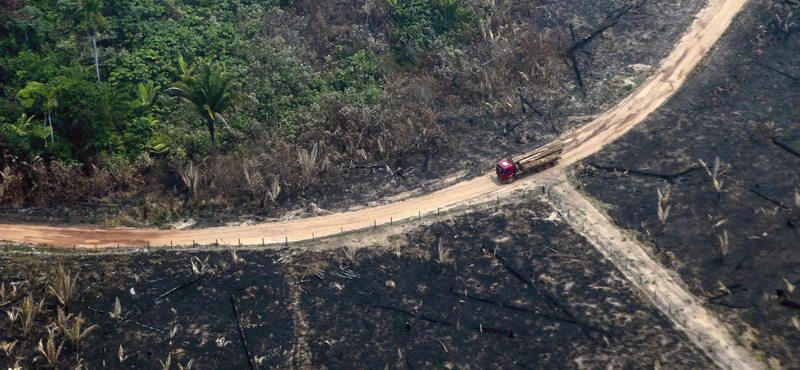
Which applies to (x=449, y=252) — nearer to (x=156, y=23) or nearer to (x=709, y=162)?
(x=709, y=162)

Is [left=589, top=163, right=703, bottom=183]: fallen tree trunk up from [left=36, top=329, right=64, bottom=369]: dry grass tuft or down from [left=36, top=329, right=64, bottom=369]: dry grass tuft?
up

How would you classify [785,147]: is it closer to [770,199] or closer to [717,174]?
[717,174]

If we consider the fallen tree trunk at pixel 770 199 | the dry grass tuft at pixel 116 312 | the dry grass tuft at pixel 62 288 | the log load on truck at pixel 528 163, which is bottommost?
the dry grass tuft at pixel 116 312

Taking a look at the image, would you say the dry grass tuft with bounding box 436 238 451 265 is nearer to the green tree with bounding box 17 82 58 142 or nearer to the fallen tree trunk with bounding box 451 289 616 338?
the fallen tree trunk with bounding box 451 289 616 338

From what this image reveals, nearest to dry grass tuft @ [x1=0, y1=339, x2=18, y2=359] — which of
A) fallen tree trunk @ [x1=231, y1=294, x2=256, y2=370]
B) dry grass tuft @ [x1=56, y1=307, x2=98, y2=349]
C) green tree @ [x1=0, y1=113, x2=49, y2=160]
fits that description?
dry grass tuft @ [x1=56, y1=307, x2=98, y2=349]

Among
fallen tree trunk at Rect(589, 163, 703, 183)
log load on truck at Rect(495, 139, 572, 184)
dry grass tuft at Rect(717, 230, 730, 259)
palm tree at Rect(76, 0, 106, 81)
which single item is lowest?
dry grass tuft at Rect(717, 230, 730, 259)

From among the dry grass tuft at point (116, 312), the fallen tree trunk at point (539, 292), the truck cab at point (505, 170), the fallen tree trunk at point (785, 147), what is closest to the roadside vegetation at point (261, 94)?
the truck cab at point (505, 170)

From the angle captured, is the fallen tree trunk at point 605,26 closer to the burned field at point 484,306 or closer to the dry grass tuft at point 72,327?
the burned field at point 484,306
